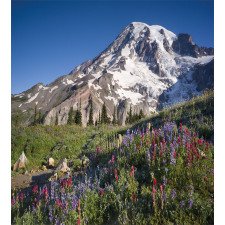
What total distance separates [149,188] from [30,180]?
5.22 m

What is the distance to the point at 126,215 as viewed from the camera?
2494 millimetres

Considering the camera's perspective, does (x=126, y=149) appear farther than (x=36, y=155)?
No

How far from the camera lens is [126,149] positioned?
15.6 feet

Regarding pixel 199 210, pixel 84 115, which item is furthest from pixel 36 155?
pixel 84 115

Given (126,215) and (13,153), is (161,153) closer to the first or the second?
(126,215)

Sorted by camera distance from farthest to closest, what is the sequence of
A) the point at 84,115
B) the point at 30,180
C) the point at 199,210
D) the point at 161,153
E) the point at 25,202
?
the point at 84,115, the point at 30,180, the point at 25,202, the point at 161,153, the point at 199,210
